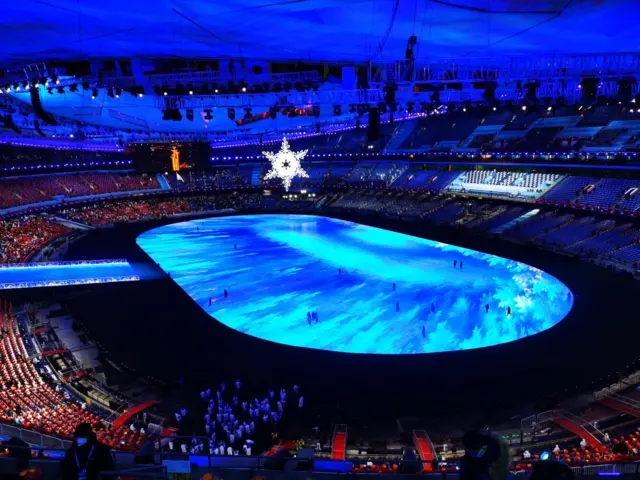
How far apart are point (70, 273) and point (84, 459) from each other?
2448 centimetres

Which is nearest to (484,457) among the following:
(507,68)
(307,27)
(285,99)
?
(307,27)

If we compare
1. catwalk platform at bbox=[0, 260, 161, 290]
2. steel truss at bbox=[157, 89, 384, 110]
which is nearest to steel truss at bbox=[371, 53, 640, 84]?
steel truss at bbox=[157, 89, 384, 110]

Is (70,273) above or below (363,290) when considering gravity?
above

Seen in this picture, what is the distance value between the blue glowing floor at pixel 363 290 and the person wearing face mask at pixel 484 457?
13.8 meters

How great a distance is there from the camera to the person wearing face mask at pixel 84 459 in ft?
13.3

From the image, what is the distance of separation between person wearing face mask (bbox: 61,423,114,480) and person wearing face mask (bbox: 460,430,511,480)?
3.06 meters

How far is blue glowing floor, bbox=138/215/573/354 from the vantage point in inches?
744

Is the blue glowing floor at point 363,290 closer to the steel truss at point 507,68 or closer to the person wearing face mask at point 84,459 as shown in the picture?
the steel truss at point 507,68

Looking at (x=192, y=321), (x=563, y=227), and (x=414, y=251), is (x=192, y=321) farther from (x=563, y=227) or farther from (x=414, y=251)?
(x=563, y=227)

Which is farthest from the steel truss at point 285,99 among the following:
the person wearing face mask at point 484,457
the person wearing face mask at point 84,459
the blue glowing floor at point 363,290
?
the person wearing face mask at point 484,457

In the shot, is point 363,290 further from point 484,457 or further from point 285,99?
point 484,457

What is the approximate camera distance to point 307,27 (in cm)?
1159

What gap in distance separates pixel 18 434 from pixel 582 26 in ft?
48.6

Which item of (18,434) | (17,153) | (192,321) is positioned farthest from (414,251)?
(17,153)
